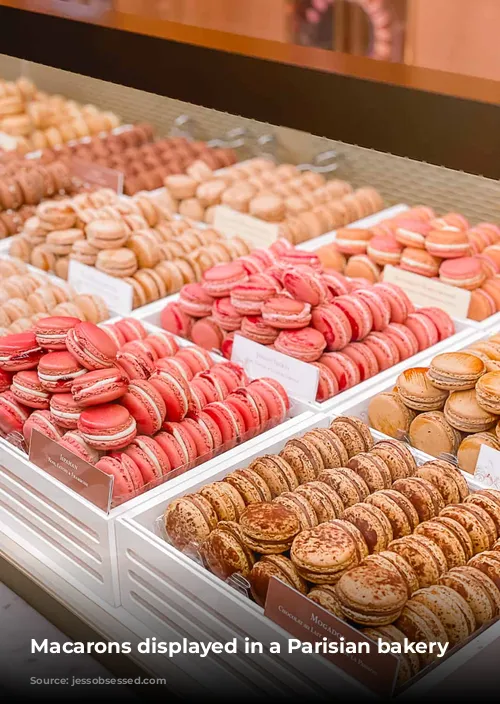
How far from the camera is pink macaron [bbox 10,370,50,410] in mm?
2033

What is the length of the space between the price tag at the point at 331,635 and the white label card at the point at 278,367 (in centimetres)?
81

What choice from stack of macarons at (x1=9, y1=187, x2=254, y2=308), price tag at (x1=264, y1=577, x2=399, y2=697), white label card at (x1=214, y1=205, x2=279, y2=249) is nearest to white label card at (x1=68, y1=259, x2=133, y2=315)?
stack of macarons at (x1=9, y1=187, x2=254, y2=308)

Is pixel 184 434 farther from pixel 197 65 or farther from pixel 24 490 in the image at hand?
pixel 197 65

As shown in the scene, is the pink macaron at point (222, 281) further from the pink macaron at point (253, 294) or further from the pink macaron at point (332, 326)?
the pink macaron at point (332, 326)

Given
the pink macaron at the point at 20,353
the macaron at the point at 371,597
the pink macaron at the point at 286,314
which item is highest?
the pink macaron at the point at 20,353

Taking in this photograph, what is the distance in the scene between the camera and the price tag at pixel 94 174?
144 inches

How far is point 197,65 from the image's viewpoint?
58.2 inches

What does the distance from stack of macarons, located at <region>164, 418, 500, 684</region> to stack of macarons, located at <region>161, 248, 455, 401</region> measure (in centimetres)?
41

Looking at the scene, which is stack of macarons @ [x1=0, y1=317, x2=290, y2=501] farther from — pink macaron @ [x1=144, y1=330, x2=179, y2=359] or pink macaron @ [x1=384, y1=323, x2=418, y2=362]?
pink macaron @ [x1=384, y1=323, x2=418, y2=362]

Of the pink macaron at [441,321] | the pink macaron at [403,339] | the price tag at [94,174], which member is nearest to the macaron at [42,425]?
the pink macaron at [403,339]

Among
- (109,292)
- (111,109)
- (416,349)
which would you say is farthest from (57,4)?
(111,109)

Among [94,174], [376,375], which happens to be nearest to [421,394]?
[376,375]

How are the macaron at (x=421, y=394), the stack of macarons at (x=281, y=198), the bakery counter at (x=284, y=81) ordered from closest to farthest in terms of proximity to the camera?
the bakery counter at (x=284, y=81) < the macaron at (x=421, y=394) < the stack of macarons at (x=281, y=198)

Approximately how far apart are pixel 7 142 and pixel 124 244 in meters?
1.49
